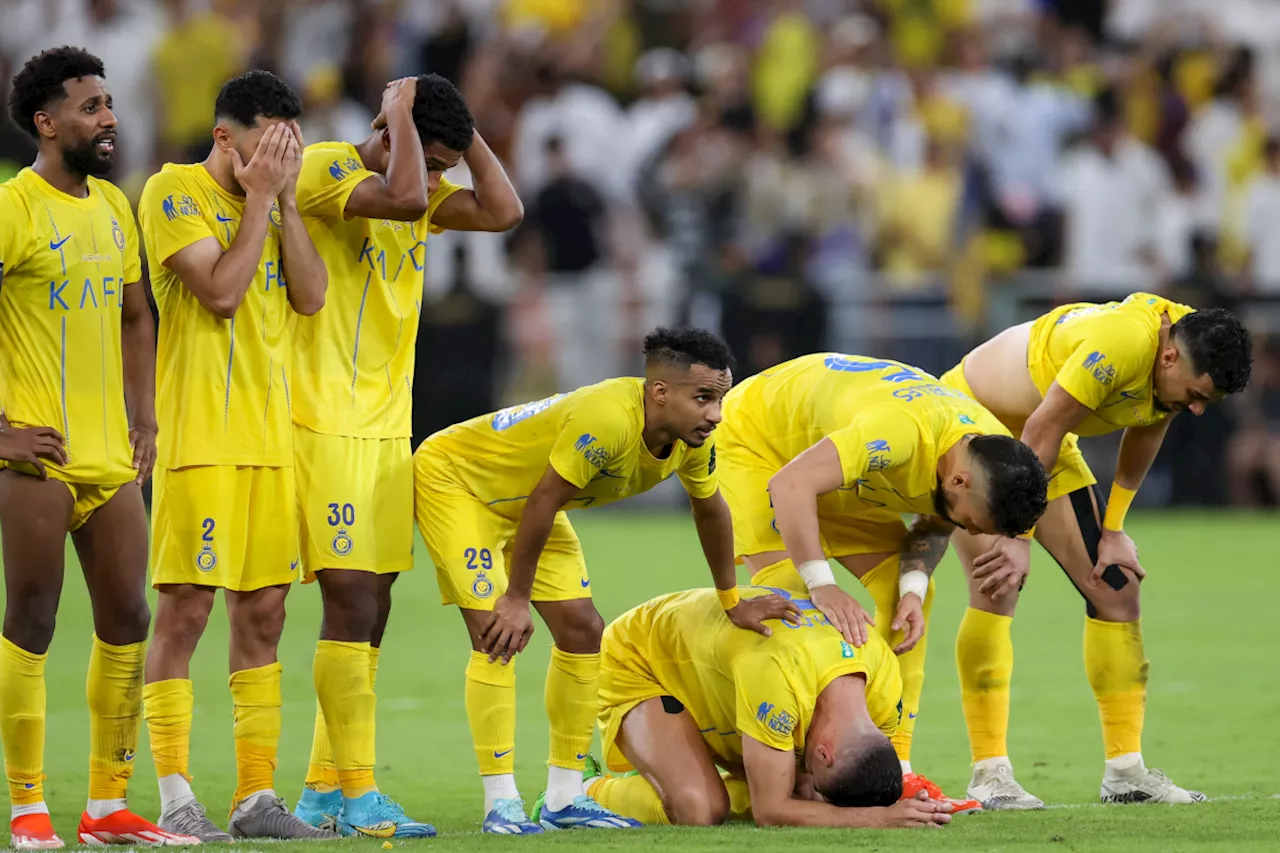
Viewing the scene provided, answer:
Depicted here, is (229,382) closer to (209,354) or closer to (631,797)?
(209,354)

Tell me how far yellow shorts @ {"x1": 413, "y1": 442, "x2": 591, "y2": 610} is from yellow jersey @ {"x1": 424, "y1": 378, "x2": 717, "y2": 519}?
0.05m

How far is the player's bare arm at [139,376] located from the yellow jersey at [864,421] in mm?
2255

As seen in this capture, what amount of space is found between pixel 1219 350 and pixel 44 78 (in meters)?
4.10

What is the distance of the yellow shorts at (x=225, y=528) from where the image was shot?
603 centimetres

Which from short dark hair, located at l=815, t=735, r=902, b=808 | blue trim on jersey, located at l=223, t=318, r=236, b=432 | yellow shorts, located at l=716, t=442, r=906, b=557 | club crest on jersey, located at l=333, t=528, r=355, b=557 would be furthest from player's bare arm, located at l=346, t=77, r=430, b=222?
short dark hair, located at l=815, t=735, r=902, b=808

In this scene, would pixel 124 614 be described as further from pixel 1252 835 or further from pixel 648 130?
pixel 648 130

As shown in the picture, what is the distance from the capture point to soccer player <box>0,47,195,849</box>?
5820 millimetres

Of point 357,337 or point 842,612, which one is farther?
point 357,337

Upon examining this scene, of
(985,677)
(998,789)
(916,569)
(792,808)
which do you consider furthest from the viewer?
(985,677)

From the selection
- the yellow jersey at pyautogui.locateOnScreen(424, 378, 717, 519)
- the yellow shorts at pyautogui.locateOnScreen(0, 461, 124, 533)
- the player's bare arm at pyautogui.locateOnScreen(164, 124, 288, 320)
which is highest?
the player's bare arm at pyautogui.locateOnScreen(164, 124, 288, 320)

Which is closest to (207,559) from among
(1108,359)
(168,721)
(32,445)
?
(168,721)

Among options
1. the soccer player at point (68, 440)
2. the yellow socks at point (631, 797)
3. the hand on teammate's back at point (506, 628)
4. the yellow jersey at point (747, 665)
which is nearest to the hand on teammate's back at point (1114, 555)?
the yellow jersey at point (747, 665)

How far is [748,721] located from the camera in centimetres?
611

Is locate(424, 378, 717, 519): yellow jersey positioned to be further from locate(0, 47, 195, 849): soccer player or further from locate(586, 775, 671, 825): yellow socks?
locate(0, 47, 195, 849): soccer player
